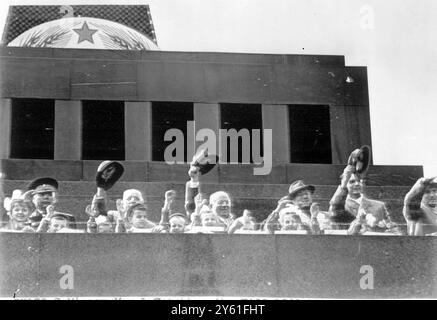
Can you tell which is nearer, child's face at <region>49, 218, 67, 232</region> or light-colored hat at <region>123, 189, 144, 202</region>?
child's face at <region>49, 218, 67, 232</region>

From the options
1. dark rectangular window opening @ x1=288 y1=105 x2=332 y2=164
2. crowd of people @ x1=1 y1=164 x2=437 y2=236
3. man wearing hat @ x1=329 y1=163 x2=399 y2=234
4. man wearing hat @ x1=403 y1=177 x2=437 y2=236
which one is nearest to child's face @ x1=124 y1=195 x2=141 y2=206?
crowd of people @ x1=1 y1=164 x2=437 y2=236

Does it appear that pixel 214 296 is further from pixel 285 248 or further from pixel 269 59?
pixel 269 59

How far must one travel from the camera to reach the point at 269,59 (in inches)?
485

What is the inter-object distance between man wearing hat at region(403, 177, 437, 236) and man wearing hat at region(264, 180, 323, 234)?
122 cm

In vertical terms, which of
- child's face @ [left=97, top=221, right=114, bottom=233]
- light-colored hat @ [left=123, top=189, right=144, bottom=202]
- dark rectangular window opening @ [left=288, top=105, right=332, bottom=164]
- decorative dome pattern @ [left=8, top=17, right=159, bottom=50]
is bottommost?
child's face @ [left=97, top=221, right=114, bottom=233]

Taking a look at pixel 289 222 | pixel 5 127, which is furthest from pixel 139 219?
pixel 5 127

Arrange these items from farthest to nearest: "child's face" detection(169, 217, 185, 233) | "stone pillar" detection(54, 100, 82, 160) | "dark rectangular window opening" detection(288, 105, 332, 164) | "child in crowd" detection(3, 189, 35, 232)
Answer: "dark rectangular window opening" detection(288, 105, 332, 164) → "stone pillar" detection(54, 100, 82, 160) → "child's face" detection(169, 217, 185, 233) → "child in crowd" detection(3, 189, 35, 232)

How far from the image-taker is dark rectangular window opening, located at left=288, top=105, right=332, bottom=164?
12.2 m

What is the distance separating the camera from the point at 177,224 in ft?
37.6

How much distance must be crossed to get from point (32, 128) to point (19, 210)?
1356mm

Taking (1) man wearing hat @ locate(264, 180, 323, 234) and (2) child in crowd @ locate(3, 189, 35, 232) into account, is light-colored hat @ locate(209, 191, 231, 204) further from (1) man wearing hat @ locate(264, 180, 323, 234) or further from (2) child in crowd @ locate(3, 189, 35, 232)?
(2) child in crowd @ locate(3, 189, 35, 232)

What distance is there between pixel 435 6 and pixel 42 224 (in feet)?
20.0

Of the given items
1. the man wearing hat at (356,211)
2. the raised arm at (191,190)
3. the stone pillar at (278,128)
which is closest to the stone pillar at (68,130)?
the raised arm at (191,190)

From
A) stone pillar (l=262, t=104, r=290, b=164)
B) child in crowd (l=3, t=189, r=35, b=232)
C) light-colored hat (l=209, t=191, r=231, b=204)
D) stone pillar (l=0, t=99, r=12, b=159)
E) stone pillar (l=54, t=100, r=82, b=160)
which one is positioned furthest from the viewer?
stone pillar (l=262, t=104, r=290, b=164)
